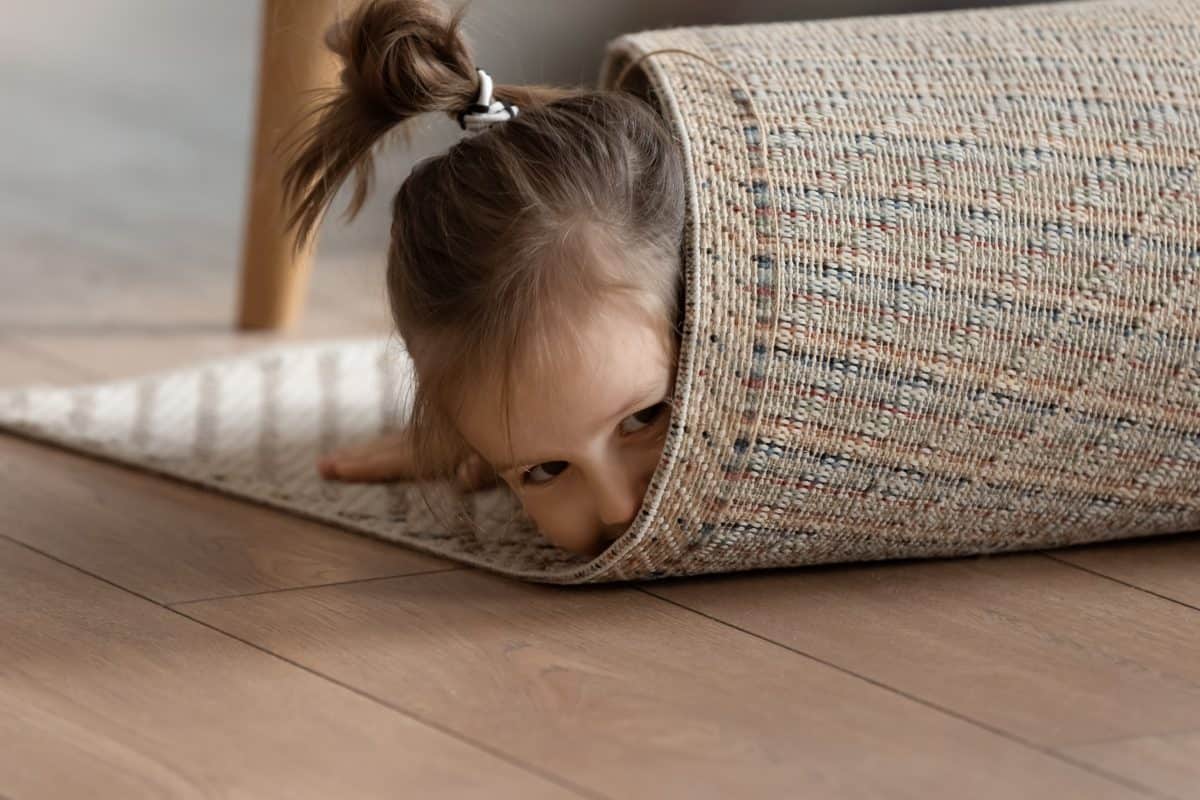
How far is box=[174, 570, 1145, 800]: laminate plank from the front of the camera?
0.58 metres

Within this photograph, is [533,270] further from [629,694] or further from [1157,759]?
[1157,759]

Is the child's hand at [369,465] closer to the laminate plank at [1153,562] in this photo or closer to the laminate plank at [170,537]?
the laminate plank at [170,537]

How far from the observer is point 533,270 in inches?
28.4

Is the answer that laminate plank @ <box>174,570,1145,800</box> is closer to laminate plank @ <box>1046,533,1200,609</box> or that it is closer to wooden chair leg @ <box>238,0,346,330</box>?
laminate plank @ <box>1046,533,1200,609</box>

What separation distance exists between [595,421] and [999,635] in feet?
0.70

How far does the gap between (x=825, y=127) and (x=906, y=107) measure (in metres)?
0.05

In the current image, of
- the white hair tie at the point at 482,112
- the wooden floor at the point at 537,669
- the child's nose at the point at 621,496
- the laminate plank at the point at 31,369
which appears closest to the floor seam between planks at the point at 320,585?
the wooden floor at the point at 537,669

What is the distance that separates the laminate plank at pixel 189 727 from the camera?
1.87 feet

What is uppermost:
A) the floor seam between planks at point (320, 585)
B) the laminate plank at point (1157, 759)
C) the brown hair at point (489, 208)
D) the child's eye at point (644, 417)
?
the brown hair at point (489, 208)

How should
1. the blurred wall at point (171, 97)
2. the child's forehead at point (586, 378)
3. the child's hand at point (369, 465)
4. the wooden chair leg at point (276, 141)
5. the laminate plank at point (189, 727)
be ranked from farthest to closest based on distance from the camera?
the blurred wall at point (171, 97) < the wooden chair leg at point (276, 141) < the child's hand at point (369, 465) < the child's forehead at point (586, 378) < the laminate plank at point (189, 727)

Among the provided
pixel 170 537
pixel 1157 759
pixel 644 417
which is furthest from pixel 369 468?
pixel 1157 759

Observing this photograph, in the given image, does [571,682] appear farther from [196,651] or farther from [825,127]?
[825,127]

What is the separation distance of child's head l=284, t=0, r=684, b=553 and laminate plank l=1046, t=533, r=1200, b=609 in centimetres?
25

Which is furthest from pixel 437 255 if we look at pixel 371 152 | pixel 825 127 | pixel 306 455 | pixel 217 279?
pixel 217 279
